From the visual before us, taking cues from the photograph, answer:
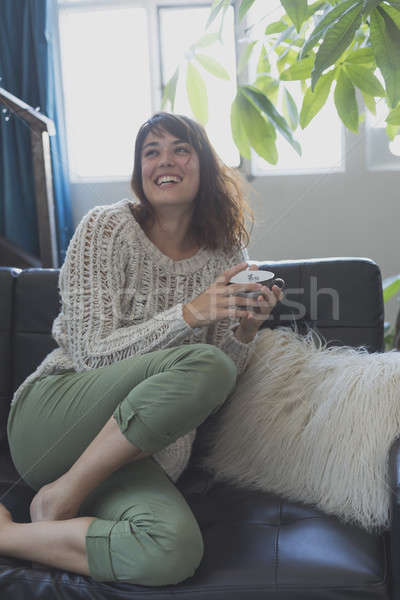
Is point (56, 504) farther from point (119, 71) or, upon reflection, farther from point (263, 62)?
point (119, 71)

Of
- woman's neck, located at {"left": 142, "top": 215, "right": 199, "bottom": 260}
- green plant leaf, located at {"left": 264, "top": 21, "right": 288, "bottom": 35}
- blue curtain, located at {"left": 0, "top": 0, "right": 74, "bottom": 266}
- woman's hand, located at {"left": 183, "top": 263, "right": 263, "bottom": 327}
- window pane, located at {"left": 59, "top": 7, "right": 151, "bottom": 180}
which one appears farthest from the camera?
window pane, located at {"left": 59, "top": 7, "right": 151, "bottom": 180}

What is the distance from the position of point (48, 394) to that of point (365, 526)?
634 mm

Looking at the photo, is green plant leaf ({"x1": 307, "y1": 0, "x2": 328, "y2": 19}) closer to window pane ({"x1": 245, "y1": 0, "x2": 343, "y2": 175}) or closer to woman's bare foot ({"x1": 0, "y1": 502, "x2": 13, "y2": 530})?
woman's bare foot ({"x1": 0, "y1": 502, "x2": 13, "y2": 530})

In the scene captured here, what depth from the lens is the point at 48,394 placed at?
1.20 metres

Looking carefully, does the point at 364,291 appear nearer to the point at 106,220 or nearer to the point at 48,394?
the point at 106,220

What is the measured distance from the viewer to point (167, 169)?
1363mm

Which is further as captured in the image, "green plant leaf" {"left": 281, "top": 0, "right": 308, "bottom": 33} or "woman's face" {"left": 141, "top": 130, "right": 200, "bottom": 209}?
"woman's face" {"left": 141, "top": 130, "right": 200, "bottom": 209}

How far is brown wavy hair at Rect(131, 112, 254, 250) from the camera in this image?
1397 mm

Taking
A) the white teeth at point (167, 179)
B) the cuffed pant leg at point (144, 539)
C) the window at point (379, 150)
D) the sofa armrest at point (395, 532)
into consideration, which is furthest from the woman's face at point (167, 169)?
the window at point (379, 150)

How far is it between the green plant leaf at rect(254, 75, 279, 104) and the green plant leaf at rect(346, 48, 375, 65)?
24cm

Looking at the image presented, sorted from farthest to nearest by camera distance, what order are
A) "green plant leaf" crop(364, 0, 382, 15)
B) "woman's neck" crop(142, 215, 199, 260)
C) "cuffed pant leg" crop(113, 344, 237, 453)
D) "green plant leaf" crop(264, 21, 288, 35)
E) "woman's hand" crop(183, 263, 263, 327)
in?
"woman's neck" crop(142, 215, 199, 260)
"green plant leaf" crop(264, 21, 288, 35)
"woman's hand" crop(183, 263, 263, 327)
"cuffed pant leg" crop(113, 344, 237, 453)
"green plant leaf" crop(364, 0, 382, 15)

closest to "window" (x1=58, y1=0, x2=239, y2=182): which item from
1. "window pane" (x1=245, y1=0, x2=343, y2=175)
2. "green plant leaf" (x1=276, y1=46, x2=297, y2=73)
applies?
"window pane" (x1=245, y1=0, x2=343, y2=175)

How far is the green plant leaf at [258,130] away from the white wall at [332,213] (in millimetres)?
1728

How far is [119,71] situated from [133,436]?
2513mm
